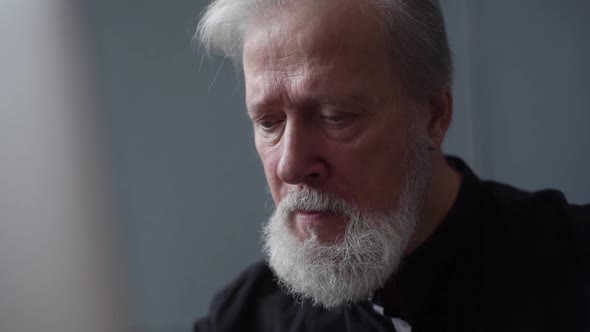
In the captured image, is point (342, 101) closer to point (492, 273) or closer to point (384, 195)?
point (384, 195)

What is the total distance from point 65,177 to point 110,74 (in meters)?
1.35

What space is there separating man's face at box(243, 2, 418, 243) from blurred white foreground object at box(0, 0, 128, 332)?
2.51 ft

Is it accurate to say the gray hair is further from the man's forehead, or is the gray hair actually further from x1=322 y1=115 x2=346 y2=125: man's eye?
x1=322 y1=115 x2=346 y2=125: man's eye

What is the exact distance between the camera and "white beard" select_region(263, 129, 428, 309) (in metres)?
1.18

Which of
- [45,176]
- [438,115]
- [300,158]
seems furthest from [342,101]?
[45,176]

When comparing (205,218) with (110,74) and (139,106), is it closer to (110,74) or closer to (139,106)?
Answer: (139,106)

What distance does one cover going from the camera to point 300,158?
114cm

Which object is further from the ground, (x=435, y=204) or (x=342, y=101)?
(x=342, y=101)

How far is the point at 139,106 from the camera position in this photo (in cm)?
168

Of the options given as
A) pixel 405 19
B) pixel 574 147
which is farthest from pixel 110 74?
pixel 574 147

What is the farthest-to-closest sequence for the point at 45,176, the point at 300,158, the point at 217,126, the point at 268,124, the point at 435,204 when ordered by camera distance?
1. the point at 217,126
2. the point at 435,204
3. the point at 268,124
4. the point at 300,158
5. the point at 45,176

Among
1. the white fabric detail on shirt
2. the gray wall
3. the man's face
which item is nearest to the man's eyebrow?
the man's face

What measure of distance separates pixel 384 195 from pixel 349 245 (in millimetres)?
126

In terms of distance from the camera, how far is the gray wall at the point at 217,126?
162cm
